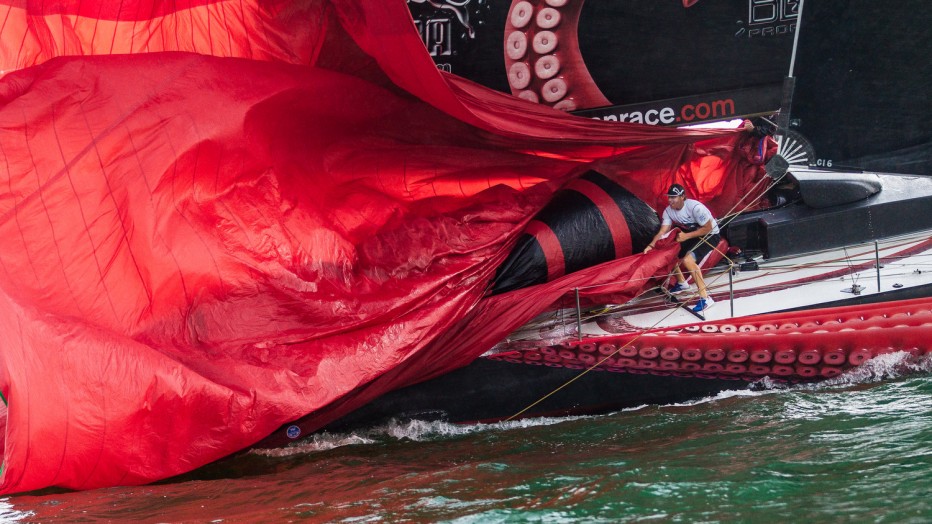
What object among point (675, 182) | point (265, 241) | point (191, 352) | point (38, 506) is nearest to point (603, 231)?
point (675, 182)

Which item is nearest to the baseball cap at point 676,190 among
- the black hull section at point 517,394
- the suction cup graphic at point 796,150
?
the suction cup graphic at point 796,150

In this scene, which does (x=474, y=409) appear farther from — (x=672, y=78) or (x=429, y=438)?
(x=672, y=78)

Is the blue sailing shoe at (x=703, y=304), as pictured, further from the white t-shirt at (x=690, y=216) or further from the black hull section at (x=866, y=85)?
the black hull section at (x=866, y=85)

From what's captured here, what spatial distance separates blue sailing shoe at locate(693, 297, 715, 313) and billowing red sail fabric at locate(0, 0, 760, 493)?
0.41 meters

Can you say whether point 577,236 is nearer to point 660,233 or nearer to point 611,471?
point 660,233

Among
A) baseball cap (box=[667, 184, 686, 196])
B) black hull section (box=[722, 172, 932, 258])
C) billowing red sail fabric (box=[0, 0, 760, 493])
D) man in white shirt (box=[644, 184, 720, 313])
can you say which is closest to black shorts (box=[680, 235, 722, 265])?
man in white shirt (box=[644, 184, 720, 313])

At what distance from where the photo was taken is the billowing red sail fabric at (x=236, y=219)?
15.3 feet

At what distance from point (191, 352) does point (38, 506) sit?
3.48ft

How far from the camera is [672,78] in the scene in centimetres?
591

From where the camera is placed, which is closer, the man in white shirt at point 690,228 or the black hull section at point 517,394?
the black hull section at point 517,394

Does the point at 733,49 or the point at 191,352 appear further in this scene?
the point at 733,49

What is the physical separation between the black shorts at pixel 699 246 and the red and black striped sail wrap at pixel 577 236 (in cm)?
23

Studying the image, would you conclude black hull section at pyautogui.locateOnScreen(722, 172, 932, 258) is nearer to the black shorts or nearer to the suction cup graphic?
the suction cup graphic

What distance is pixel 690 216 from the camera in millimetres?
5805
